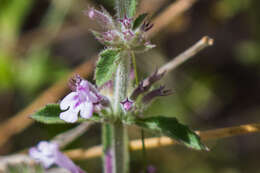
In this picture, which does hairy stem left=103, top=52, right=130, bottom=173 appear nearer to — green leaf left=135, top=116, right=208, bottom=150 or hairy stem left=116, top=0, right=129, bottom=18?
green leaf left=135, top=116, right=208, bottom=150

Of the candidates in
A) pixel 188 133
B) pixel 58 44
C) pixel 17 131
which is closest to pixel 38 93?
pixel 17 131

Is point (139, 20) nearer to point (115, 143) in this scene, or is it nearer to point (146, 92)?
point (146, 92)

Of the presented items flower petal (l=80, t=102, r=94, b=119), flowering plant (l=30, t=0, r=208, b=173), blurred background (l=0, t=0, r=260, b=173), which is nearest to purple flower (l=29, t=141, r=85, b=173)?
flowering plant (l=30, t=0, r=208, b=173)

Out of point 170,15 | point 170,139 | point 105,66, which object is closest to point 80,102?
point 105,66

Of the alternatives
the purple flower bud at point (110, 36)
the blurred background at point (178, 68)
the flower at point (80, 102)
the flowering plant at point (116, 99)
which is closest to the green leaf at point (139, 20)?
the flowering plant at point (116, 99)

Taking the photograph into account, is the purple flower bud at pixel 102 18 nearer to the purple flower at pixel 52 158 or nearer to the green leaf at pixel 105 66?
the green leaf at pixel 105 66
